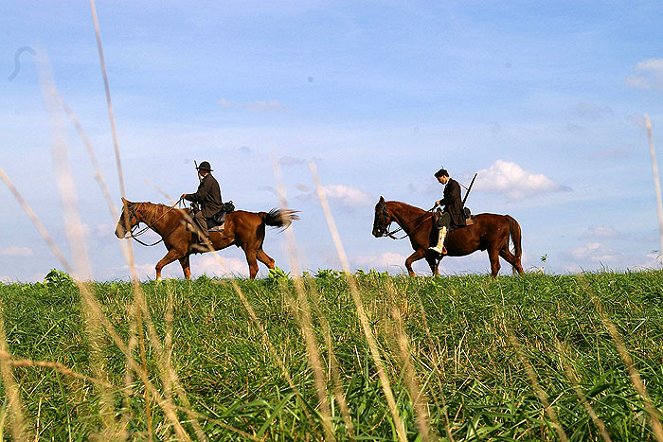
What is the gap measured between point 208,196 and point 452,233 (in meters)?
5.39

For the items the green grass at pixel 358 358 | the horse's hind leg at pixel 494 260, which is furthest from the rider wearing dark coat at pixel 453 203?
the green grass at pixel 358 358

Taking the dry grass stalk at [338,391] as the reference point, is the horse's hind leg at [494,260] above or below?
above

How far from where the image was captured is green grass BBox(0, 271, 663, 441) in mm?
3416

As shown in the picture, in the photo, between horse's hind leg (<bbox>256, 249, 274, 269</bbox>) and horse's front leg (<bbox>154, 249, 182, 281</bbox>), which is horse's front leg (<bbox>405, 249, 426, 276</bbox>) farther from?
horse's front leg (<bbox>154, 249, 182, 281</bbox>)

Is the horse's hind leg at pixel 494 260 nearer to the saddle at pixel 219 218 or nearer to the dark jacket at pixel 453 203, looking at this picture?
the dark jacket at pixel 453 203

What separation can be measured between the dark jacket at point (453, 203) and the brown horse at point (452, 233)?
45 cm

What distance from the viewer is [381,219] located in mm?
17922

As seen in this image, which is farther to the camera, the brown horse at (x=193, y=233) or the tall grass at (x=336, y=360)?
the brown horse at (x=193, y=233)

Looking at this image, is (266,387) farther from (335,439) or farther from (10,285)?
(10,285)

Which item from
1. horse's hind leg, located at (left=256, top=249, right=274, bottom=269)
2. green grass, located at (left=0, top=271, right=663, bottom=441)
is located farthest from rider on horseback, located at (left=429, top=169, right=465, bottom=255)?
green grass, located at (left=0, top=271, right=663, bottom=441)

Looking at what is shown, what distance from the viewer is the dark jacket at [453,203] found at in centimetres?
1650

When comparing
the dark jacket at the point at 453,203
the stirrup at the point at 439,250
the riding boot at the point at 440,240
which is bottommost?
the stirrup at the point at 439,250

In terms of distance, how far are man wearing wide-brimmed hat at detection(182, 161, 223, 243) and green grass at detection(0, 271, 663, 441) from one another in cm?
501

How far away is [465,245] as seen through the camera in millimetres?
17609
